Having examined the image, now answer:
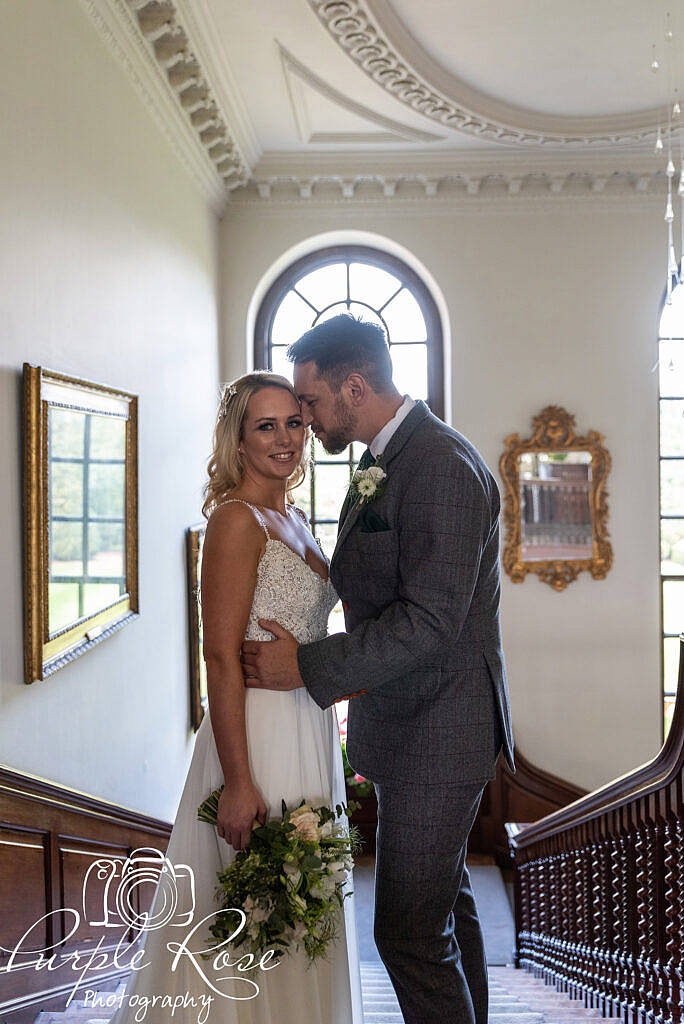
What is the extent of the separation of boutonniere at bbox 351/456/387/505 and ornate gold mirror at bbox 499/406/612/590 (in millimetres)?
5020

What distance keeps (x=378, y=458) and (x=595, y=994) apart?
251cm

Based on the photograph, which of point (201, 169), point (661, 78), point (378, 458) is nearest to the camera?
point (378, 458)

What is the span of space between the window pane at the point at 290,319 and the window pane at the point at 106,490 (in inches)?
155

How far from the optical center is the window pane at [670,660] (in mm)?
7422

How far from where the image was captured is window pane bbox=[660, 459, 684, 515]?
7.55 m

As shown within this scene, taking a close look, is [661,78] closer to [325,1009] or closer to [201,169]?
[201,169]

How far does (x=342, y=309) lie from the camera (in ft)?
24.9

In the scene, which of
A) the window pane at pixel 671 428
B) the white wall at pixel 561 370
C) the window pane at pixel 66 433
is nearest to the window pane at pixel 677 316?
the white wall at pixel 561 370

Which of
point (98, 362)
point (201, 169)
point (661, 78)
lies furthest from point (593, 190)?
point (98, 362)

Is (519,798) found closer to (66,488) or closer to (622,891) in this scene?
(622,891)

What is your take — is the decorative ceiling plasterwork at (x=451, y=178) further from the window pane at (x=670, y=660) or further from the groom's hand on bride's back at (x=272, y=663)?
the groom's hand on bride's back at (x=272, y=663)

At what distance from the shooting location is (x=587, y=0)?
4.52m

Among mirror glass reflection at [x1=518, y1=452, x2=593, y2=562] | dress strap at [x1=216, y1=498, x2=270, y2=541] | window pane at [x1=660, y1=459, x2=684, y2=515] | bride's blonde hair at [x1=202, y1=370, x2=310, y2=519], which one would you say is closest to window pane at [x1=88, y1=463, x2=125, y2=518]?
bride's blonde hair at [x1=202, y1=370, x2=310, y2=519]

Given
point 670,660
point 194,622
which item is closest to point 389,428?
point 194,622
